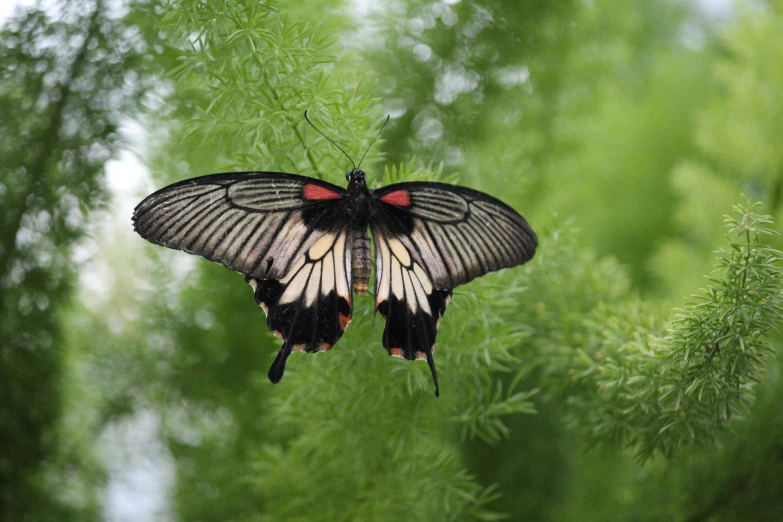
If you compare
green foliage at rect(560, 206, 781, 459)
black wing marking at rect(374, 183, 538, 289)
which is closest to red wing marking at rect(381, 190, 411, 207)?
black wing marking at rect(374, 183, 538, 289)

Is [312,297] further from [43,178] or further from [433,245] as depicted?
[43,178]

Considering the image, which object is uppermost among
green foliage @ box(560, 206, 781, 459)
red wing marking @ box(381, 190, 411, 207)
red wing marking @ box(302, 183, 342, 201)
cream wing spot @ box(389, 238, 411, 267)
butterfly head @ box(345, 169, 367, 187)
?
butterfly head @ box(345, 169, 367, 187)

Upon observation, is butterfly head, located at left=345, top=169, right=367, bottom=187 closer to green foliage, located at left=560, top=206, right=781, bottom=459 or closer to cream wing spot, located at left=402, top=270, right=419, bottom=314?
cream wing spot, located at left=402, top=270, right=419, bottom=314

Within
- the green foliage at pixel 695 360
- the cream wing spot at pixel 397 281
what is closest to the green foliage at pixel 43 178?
the cream wing spot at pixel 397 281

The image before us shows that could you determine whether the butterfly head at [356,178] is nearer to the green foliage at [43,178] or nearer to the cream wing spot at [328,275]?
the cream wing spot at [328,275]

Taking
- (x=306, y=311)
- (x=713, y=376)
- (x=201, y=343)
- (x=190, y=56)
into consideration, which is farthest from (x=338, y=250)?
(x=201, y=343)

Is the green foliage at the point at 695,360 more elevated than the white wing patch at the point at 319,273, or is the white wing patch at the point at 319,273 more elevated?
the white wing patch at the point at 319,273

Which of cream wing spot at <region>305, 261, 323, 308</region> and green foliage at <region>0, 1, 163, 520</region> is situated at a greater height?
green foliage at <region>0, 1, 163, 520</region>
